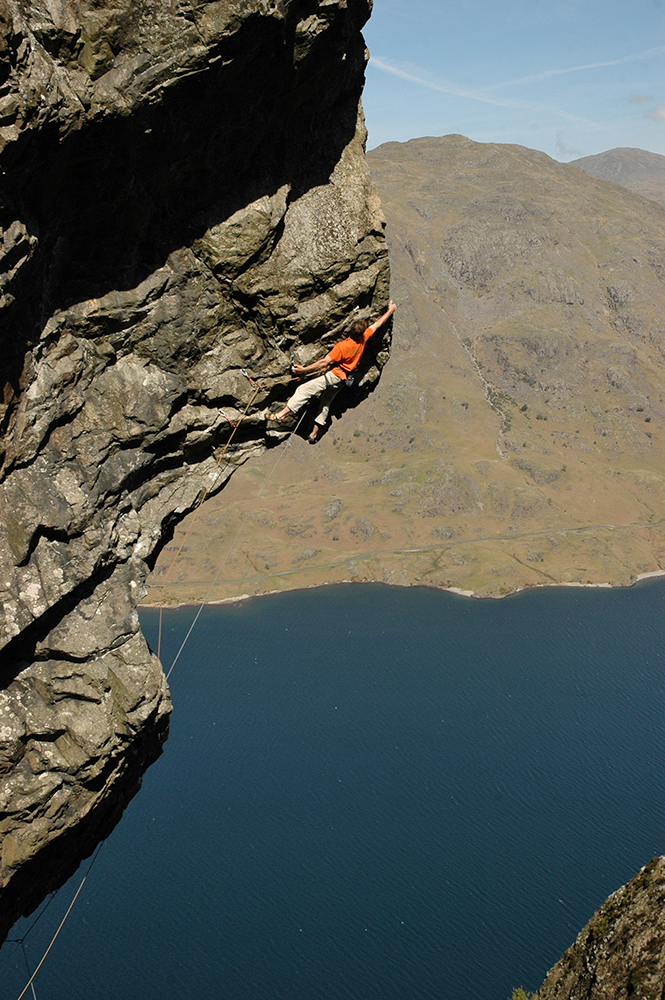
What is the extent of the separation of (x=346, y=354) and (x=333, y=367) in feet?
1.17

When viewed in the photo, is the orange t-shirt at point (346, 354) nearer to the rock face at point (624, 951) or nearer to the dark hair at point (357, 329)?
the dark hair at point (357, 329)

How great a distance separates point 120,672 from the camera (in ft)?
35.0

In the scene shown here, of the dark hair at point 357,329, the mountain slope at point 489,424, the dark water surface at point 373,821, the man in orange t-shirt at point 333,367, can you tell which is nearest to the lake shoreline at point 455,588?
the mountain slope at point 489,424

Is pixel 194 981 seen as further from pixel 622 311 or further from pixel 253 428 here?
pixel 622 311

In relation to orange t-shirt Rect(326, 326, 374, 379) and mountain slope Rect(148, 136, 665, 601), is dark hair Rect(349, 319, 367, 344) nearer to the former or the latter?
orange t-shirt Rect(326, 326, 374, 379)

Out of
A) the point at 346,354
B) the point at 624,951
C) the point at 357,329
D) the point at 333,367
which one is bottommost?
the point at 624,951

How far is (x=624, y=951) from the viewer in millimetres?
7793

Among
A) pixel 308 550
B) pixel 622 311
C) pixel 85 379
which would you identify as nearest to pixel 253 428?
pixel 85 379

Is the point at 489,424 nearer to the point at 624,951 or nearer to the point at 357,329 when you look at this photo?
the point at 357,329

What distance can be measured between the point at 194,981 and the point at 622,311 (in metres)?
138

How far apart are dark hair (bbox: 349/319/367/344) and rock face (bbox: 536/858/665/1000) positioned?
9031mm

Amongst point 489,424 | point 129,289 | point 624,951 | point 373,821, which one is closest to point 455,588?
point 489,424

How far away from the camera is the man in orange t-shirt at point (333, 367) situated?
12.5 m

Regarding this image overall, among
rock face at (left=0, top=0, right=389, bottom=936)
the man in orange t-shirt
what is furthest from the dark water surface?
the man in orange t-shirt
